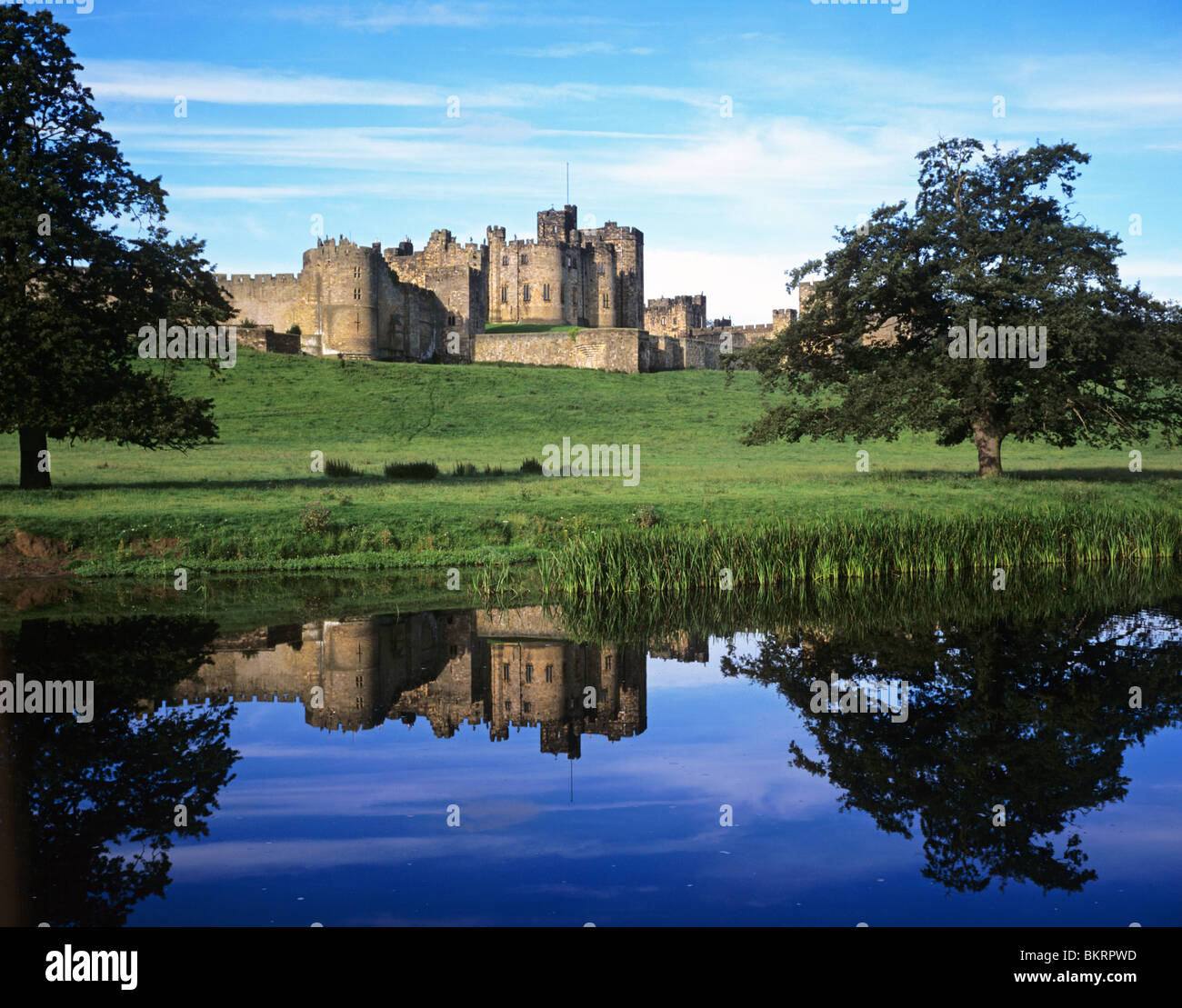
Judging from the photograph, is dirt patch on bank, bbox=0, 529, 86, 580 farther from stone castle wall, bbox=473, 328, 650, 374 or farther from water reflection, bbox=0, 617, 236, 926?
stone castle wall, bbox=473, 328, 650, 374

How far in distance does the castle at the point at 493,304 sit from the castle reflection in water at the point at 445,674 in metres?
43.5

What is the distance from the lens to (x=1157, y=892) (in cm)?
694

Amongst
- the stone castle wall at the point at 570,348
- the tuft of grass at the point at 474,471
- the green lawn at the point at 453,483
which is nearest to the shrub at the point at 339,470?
the green lawn at the point at 453,483

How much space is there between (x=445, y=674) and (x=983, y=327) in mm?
15940

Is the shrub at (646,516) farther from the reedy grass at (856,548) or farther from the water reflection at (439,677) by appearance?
the water reflection at (439,677)

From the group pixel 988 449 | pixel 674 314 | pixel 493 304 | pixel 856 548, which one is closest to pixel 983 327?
pixel 988 449

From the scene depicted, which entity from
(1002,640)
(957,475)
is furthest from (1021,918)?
(957,475)

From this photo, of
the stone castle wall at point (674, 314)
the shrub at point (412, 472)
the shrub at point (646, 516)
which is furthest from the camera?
the stone castle wall at point (674, 314)

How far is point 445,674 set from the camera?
42.0 feet

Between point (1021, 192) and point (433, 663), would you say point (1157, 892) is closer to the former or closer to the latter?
point (433, 663)

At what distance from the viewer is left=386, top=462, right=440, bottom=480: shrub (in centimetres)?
2884

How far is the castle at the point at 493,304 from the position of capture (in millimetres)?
65875

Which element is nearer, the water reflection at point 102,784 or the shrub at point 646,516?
the water reflection at point 102,784

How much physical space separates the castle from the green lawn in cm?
1364
